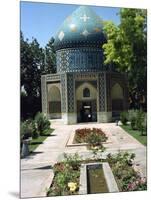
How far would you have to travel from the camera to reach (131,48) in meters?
6.92

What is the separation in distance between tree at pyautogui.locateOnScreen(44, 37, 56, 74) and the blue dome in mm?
89

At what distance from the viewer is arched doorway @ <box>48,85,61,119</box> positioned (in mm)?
6238

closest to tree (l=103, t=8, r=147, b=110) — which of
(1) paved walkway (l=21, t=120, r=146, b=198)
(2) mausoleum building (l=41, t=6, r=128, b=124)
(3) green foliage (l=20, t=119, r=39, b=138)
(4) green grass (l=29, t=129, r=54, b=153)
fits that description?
Answer: (2) mausoleum building (l=41, t=6, r=128, b=124)

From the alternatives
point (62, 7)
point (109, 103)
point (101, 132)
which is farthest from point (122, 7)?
point (101, 132)

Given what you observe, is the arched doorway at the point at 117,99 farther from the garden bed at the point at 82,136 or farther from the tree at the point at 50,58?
the tree at the point at 50,58

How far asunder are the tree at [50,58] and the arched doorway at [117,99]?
97cm

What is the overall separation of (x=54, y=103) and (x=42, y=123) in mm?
362

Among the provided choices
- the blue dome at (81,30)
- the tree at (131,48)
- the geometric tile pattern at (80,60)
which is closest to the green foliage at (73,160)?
the tree at (131,48)

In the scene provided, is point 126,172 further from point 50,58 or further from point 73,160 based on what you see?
point 50,58

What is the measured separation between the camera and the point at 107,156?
248 inches

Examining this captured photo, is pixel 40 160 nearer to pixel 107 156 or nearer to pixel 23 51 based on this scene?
pixel 107 156

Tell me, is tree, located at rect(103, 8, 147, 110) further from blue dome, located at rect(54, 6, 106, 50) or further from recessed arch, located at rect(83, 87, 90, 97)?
recessed arch, located at rect(83, 87, 90, 97)

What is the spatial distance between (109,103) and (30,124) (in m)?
1.33

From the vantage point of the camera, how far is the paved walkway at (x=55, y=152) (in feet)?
18.7
